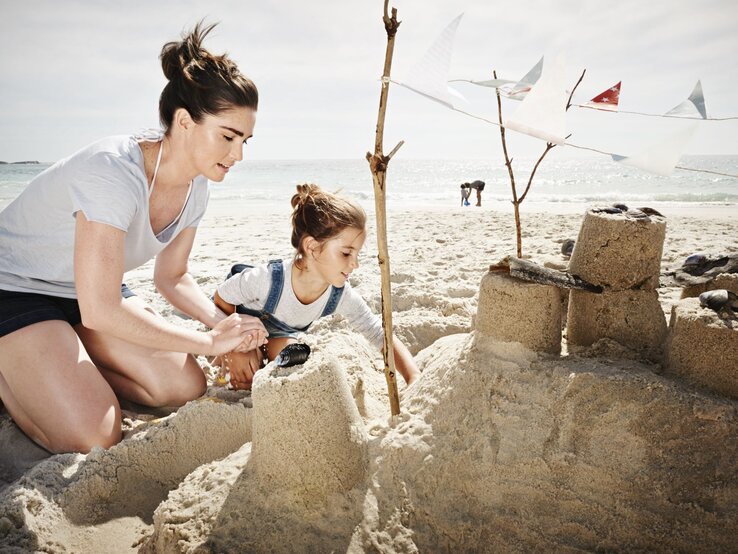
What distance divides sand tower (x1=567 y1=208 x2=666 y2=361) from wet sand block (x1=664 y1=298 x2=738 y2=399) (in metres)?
0.18

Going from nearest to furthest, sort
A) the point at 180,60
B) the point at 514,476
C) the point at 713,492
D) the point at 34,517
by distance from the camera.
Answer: the point at 713,492
the point at 514,476
the point at 34,517
the point at 180,60

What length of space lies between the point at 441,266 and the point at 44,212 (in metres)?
3.18

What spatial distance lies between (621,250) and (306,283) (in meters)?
1.54

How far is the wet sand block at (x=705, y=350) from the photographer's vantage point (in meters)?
1.35

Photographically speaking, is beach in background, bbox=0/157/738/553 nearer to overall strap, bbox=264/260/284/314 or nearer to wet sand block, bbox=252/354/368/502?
wet sand block, bbox=252/354/368/502

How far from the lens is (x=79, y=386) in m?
1.99

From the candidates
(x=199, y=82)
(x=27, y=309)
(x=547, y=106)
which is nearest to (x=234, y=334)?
(x=27, y=309)

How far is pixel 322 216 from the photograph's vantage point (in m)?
2.31

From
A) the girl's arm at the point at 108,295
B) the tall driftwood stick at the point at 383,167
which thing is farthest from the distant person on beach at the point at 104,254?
the tall driftwood stick at the point at 383,167

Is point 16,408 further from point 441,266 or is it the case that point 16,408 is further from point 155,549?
point 441,266

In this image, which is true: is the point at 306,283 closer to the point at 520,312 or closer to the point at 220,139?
the point at 220,139

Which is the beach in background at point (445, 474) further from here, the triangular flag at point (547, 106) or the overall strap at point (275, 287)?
the overall strap at point (275, 287)

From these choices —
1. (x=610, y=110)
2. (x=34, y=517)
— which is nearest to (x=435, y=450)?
Answer: (x=34, y=517)

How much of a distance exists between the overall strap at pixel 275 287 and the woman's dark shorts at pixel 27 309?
751 millimetres
